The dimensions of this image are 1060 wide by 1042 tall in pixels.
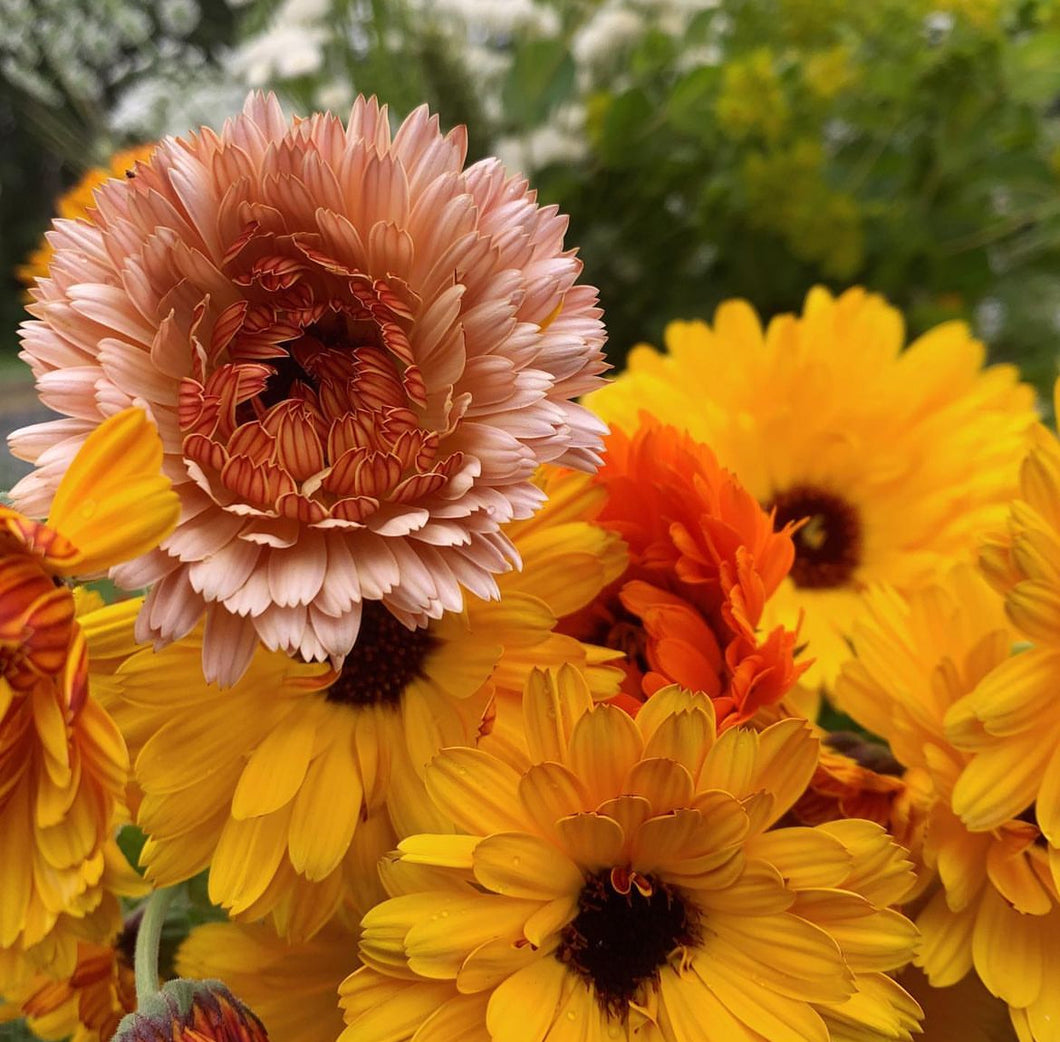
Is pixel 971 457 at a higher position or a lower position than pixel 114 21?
lower

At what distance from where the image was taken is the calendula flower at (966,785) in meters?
0.27

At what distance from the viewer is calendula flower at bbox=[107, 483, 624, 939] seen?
0.83 ft

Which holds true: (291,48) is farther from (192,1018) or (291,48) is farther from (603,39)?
(192,1018)

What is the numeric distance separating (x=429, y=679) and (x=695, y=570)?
8cm

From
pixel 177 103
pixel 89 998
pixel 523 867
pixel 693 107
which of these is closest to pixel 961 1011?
pixel 523 867

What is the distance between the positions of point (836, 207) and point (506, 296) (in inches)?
21.4

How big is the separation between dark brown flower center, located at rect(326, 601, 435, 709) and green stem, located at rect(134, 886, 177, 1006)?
0.23 ft

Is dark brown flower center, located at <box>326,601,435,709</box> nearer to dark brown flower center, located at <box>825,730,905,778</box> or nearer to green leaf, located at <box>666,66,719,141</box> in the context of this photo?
dark brown flower center, located at <box>825,730,905,778</box>

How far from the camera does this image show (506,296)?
226 mm

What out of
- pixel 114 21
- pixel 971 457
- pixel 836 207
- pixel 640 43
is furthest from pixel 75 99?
pixel 971 457

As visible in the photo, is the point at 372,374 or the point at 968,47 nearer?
the point at 372,374

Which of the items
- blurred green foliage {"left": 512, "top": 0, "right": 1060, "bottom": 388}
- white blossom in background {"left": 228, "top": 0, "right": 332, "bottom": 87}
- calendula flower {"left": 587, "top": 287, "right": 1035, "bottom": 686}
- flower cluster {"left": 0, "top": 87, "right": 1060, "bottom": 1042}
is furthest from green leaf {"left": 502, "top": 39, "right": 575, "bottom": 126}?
flower cluster {"left": 0, "top": 87, "right": 1060, "bottom": 1042}

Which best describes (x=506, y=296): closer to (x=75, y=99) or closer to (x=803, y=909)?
(x=803, y=909)

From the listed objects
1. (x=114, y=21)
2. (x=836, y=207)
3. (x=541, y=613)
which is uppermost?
(x=114, y=21)
